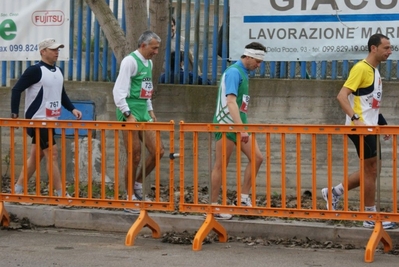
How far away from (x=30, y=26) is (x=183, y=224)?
445 cm

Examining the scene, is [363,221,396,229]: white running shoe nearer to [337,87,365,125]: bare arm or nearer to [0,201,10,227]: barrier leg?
[337,87,365,125]: bare arm

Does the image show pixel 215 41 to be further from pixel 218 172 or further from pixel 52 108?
pixel 218 172

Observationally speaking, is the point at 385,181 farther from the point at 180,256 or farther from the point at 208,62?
the point at 180,256

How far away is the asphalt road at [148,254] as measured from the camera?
25.6ft

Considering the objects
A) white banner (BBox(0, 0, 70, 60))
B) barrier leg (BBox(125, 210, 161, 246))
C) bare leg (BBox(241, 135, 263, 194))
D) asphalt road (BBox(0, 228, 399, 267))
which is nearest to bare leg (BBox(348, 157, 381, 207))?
asphalt road (BBox(0, 228, 399, 267))

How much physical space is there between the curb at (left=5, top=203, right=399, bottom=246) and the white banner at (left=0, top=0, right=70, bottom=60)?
291cm

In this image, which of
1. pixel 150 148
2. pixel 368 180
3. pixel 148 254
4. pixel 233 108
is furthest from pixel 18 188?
pixel 368 180

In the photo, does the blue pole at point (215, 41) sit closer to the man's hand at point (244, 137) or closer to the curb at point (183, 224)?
the curb at point (183, 224)

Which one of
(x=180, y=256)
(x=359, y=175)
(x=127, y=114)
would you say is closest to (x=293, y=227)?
(x=359, y=175)

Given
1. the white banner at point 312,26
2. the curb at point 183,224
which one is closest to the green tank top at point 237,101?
the curb at point 183,224

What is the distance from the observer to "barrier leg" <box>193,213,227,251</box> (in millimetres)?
8461

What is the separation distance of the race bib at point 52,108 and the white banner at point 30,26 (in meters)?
1.93

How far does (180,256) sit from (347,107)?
7.35 feet

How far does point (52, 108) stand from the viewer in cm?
1038
